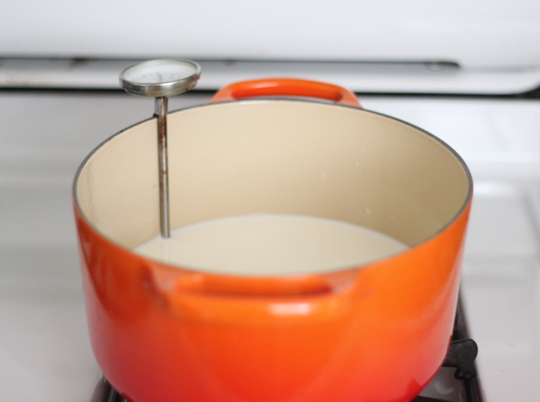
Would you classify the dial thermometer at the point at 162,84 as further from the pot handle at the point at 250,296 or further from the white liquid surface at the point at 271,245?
the pot handle at the point at 250,296

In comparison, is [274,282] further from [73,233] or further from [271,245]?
[73,233]

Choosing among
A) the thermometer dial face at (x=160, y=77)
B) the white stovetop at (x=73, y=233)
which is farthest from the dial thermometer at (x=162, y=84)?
the white stovetop at (x=73, y=233)

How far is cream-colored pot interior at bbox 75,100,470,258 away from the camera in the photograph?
0.43m

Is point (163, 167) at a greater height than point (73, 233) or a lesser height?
greater

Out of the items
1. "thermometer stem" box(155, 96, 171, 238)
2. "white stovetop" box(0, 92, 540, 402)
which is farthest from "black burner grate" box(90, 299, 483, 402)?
"thermometer stem" box(155, 96, 171, 238)

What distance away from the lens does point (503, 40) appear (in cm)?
60

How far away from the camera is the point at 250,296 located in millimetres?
262

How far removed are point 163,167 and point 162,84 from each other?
0.24 ft

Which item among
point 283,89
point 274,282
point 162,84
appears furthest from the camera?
point 283,89

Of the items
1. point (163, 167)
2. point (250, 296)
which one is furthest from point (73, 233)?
point (250, 296)

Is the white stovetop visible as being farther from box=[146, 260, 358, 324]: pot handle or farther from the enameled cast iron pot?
box=[146, 260, 358, 324]: pot handle

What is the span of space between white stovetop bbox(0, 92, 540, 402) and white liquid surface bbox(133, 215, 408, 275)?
0.08 meters

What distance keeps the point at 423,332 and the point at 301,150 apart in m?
0.23

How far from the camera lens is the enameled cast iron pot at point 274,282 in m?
0.27
